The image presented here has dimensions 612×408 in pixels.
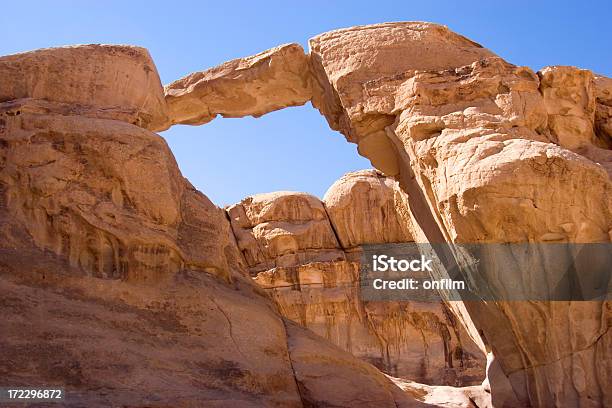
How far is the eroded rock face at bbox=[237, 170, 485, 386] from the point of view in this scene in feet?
68.2

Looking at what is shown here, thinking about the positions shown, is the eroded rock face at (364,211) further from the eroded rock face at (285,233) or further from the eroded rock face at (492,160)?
the eroded rock face at (492,160)

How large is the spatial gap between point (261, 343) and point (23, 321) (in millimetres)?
2740

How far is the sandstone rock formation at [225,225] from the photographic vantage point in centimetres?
834

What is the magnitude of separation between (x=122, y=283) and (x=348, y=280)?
13.0 meters

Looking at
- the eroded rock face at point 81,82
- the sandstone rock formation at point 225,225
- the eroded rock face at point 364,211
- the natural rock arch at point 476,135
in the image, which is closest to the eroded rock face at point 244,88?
the natural rock arch at point 476,135

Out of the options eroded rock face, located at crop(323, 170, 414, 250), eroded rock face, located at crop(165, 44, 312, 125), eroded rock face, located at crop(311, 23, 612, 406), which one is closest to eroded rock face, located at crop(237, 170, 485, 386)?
eroded rock face, located at crop(323, 170, 414, 250)

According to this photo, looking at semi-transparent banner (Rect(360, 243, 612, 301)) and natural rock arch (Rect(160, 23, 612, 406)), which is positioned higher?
natural rock arch (Rect(160, 23, 612, 406))

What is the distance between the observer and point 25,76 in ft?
34.9

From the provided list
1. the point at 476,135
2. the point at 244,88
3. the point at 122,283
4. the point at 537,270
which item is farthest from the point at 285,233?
the point at 122,283

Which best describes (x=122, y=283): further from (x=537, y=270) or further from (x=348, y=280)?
(x=348, y=280)

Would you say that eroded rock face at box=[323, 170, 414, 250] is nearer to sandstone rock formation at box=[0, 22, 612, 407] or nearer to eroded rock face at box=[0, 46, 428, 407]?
sandstone rock formation at box=[0, 22, 612, 407]

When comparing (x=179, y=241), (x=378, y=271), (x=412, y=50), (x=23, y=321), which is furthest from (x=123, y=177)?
(x=378, y=271)

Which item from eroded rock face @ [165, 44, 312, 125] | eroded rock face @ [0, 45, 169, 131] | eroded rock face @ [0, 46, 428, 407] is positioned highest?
eroded rock face @ [165, 44, 312, 125]

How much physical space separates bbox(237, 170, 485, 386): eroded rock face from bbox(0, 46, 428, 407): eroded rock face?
1065cm
